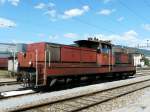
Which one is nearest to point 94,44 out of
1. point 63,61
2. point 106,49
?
point 106,49

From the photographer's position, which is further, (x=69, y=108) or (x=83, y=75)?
(x=83, y=75)

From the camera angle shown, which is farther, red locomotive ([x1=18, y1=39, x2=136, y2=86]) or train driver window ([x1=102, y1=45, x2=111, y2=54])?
A: train driver window ([x1=102, y1=45, x2=111, y2=54])

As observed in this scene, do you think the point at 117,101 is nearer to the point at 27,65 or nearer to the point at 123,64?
the point at 27,65

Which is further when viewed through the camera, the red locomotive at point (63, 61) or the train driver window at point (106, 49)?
the train driver window at point (106, 49)

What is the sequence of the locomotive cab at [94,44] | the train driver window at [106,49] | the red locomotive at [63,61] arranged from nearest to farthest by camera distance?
the red locomotive at [63,61]
the locomotive cab at [94,44]
the train driver window at [106,49]

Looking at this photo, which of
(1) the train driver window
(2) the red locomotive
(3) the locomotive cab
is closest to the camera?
(2) the red locomotive

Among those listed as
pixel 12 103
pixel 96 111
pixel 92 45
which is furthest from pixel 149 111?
pixel 92 45

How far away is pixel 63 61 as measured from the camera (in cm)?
1811

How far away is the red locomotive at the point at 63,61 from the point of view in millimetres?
16625

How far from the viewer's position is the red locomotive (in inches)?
655

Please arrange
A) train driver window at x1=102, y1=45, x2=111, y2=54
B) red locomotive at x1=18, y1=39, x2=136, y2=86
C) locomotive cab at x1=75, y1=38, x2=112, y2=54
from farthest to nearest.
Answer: train driver window at x1=102, y1=45, x2=111, y2=54, locomotive cab at x1=75, y1=38, x2=112, y2=54, red locomotive at x1=18, y1=39, x2=136, y2=86

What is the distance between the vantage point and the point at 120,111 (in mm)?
10945

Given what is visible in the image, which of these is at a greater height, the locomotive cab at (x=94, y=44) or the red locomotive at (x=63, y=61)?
the locomotive cab at (x=94, y=44)

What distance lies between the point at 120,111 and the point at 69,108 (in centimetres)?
204
